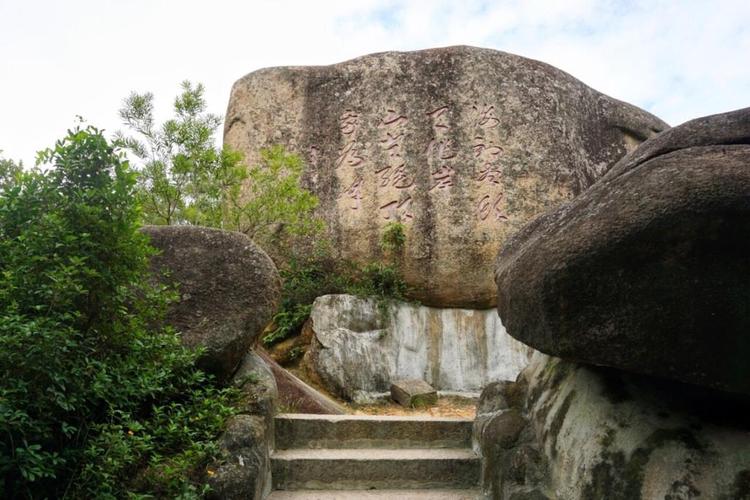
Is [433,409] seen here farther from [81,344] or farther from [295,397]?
[81,344]

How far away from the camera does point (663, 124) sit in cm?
982

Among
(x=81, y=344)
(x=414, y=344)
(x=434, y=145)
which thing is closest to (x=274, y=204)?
(x=414, y=344)

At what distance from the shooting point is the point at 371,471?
3789mm

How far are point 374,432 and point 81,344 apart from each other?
2.13 m

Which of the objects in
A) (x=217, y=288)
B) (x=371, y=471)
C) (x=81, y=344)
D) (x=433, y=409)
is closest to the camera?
(x=81, y=344)

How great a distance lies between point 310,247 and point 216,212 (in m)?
1.65

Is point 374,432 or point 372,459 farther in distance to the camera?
point 374,432

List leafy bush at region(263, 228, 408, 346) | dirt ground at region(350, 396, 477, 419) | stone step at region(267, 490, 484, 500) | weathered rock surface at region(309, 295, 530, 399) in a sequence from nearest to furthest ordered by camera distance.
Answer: stone step at region(267, 490, 484, 500), dirt ground at region(350, 396, 477, 419), weathered rock surface at region(309, 295, 530, 399), leafy bush at region(263, 228, 408, 346)

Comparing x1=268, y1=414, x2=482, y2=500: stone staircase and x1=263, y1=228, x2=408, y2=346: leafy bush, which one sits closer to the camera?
x1=268, y1=414, x2=482, y2=500: stone staircase

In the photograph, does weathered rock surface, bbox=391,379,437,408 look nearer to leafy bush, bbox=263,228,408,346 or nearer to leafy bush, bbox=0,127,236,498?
leafy bush, bbox=263,228,408,346

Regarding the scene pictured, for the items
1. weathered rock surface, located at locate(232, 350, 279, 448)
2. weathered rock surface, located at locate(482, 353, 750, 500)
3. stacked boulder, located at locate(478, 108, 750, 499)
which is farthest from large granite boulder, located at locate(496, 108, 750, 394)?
weathered rock surface, located at locate(232, 350, 279, 448)

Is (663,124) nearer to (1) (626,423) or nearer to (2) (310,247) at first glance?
(2) (310,247)

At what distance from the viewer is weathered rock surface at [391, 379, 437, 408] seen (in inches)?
266

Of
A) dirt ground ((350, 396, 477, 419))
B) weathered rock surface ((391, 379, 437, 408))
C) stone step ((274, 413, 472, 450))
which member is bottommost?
dirt ground ((350, 396, 477, 419))
